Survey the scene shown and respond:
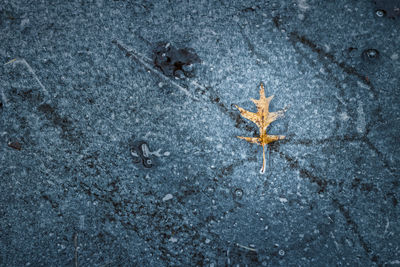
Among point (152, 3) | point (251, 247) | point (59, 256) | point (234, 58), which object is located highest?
point (152, 3)

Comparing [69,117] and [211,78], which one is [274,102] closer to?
[211,78]

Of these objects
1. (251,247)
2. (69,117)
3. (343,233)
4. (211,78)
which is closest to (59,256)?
(69,117)

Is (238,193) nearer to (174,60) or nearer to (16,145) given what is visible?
(174,60)

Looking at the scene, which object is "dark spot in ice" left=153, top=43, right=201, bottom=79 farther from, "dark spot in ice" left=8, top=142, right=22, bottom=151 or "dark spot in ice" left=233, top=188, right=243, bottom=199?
"dark spot in ice" left=8, top=142, right=22, bottom=151

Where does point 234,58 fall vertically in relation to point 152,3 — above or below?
below

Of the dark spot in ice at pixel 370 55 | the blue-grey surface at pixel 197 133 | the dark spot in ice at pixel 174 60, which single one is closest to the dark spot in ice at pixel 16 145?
the blue-grey surface at pixel 197 133

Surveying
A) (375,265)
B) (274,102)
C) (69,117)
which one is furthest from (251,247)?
(69,117)

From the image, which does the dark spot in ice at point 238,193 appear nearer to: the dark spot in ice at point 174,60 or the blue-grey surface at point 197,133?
the blue-grey surface at point 197,133
